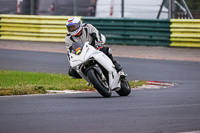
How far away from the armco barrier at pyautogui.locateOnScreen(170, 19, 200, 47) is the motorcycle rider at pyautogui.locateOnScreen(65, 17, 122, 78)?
11.5m

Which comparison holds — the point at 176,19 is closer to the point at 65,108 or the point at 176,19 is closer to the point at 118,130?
the point at 65,108

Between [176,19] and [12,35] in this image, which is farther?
[12,35]

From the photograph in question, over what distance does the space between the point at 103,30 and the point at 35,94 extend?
41.1 feet

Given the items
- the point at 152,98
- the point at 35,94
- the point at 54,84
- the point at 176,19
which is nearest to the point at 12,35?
the point at 176,19

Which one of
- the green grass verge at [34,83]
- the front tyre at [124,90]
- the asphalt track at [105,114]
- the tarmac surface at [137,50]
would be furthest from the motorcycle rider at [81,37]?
the tarmac surface at [137,50]

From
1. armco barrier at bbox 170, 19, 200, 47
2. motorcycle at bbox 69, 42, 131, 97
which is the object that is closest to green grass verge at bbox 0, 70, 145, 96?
Answer: motorcycle at bbox 69, 42, 131, 97

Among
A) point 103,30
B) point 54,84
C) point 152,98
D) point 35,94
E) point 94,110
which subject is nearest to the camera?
point 94,110

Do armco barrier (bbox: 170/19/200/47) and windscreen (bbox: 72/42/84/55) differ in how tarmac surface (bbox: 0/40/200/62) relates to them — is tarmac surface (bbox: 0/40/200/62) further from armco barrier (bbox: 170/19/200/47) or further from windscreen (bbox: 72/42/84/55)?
windscreen (bbox: 72/42/84/55)

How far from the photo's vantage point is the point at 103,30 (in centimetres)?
2305

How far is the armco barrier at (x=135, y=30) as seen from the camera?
71.9 feet

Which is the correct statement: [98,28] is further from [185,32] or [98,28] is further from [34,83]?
[34,83]

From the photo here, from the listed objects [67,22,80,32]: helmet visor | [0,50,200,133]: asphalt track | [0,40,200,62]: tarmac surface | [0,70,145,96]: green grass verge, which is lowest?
[0,40,200,62]: tarmac surface

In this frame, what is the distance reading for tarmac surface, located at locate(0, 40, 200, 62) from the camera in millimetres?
20272

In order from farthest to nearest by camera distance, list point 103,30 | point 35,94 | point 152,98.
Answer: point 103,30 → point 35,94 → point 152,98
